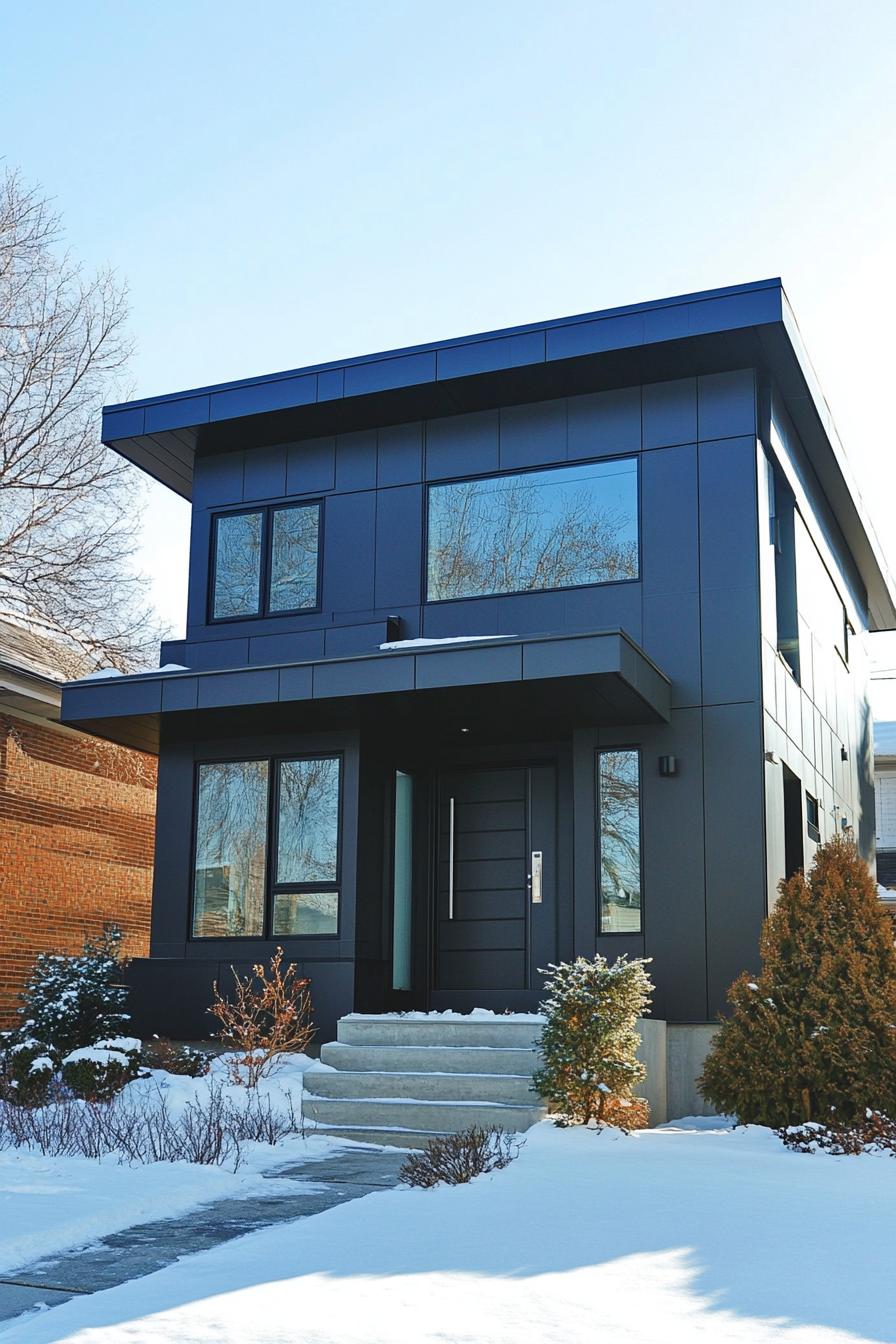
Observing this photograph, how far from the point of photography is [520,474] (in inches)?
509

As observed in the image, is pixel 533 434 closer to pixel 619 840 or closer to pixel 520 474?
pixel 520 474

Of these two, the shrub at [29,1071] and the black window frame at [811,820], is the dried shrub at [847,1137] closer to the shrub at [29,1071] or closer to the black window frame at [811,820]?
the shrub at [29,1071]

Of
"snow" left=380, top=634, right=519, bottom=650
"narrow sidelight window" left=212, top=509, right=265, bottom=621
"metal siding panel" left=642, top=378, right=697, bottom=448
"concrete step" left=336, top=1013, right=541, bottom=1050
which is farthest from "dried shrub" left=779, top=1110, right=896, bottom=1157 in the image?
"narrow sidelight window" left=212, top=509, right=265, bottom=621

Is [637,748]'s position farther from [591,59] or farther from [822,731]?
[591,59]

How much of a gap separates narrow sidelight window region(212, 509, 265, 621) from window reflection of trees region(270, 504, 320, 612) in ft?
0.60

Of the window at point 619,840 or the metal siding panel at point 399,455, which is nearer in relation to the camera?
the window at point 619,840

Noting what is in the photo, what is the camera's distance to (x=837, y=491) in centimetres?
1548

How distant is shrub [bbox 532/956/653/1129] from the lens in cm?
865

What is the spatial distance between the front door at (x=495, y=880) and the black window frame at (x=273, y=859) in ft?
4.71

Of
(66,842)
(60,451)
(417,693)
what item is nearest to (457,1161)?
(417,693)

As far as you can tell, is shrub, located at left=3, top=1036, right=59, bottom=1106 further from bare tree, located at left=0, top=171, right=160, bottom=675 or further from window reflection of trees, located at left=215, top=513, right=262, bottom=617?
bare tree, located at left=0, top=171, right=160, bottom=675

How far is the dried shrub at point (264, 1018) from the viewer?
34.7 ft

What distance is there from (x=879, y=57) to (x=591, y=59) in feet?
8.36

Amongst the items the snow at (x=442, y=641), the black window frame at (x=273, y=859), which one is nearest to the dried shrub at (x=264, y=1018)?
the black window frame at (x=273, y=859)
